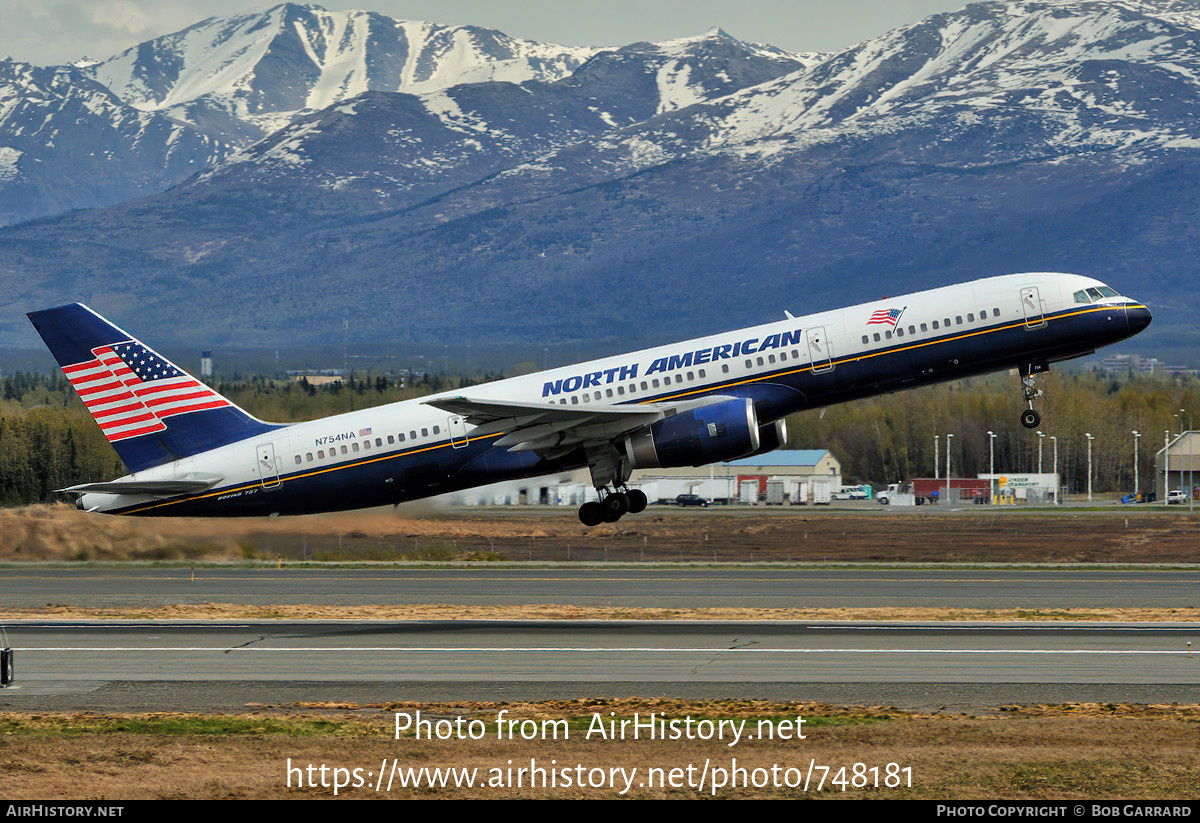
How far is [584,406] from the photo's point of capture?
4772cm

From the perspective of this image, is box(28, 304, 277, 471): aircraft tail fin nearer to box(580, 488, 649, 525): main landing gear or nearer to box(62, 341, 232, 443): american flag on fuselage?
box(62, 341, 232, 443): american flag on fuselage

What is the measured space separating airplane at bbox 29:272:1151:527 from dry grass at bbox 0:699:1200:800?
12942 millimetres

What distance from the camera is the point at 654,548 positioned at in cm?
8950

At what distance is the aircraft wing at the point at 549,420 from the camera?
4569cm

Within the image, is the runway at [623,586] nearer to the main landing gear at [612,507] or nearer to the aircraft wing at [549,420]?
the main landing gear at [612,507]

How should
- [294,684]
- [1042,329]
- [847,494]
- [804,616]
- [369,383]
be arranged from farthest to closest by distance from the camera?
[369,383], [847,494], [804,616], [1042,329], [294,684]

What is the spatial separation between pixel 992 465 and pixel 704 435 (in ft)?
399

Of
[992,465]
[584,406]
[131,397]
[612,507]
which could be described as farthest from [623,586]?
[992,465]

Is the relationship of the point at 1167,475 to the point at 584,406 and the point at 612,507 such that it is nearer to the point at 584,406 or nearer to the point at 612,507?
the point at 612,507

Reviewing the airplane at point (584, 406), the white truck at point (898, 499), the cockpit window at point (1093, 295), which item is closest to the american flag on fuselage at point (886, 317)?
the airplane at point (584, 406)

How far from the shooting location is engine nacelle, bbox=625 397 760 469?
4659cm

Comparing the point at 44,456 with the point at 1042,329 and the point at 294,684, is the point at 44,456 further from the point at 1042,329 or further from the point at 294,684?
the point at 1042,329

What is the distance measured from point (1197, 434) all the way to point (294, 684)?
407 feet

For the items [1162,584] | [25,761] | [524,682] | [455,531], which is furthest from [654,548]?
[25,761]
